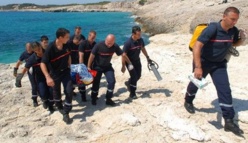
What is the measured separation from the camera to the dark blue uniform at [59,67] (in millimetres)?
6332

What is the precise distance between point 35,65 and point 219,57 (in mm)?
4205

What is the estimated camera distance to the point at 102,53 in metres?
7.20

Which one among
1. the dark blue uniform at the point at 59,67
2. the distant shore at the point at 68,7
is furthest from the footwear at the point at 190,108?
the distant shore at the point at 68,7

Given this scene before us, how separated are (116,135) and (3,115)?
3.05m

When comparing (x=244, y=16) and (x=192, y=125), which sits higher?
(x=244, y=16)

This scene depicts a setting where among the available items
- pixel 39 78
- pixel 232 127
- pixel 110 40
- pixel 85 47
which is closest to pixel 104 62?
pixel 110 40

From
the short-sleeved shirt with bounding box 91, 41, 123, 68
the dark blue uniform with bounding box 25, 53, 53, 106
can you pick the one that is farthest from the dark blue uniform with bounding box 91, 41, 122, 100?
the dark blue uniform with bounding box 25, 53, 53, 106

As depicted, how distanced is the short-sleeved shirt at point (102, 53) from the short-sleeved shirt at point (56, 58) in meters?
0.82

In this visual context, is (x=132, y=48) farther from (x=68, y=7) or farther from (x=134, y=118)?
(x=68, y=7)

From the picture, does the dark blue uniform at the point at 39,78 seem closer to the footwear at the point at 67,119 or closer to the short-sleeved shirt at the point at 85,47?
the footwear at the point at 67,119

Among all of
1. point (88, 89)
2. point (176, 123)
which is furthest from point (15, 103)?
point (176, 123)

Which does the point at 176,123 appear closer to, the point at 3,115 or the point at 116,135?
the point at 116,135

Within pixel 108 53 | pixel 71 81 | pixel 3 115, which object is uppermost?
pixel 108 53

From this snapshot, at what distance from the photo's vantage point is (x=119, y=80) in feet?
32.0
